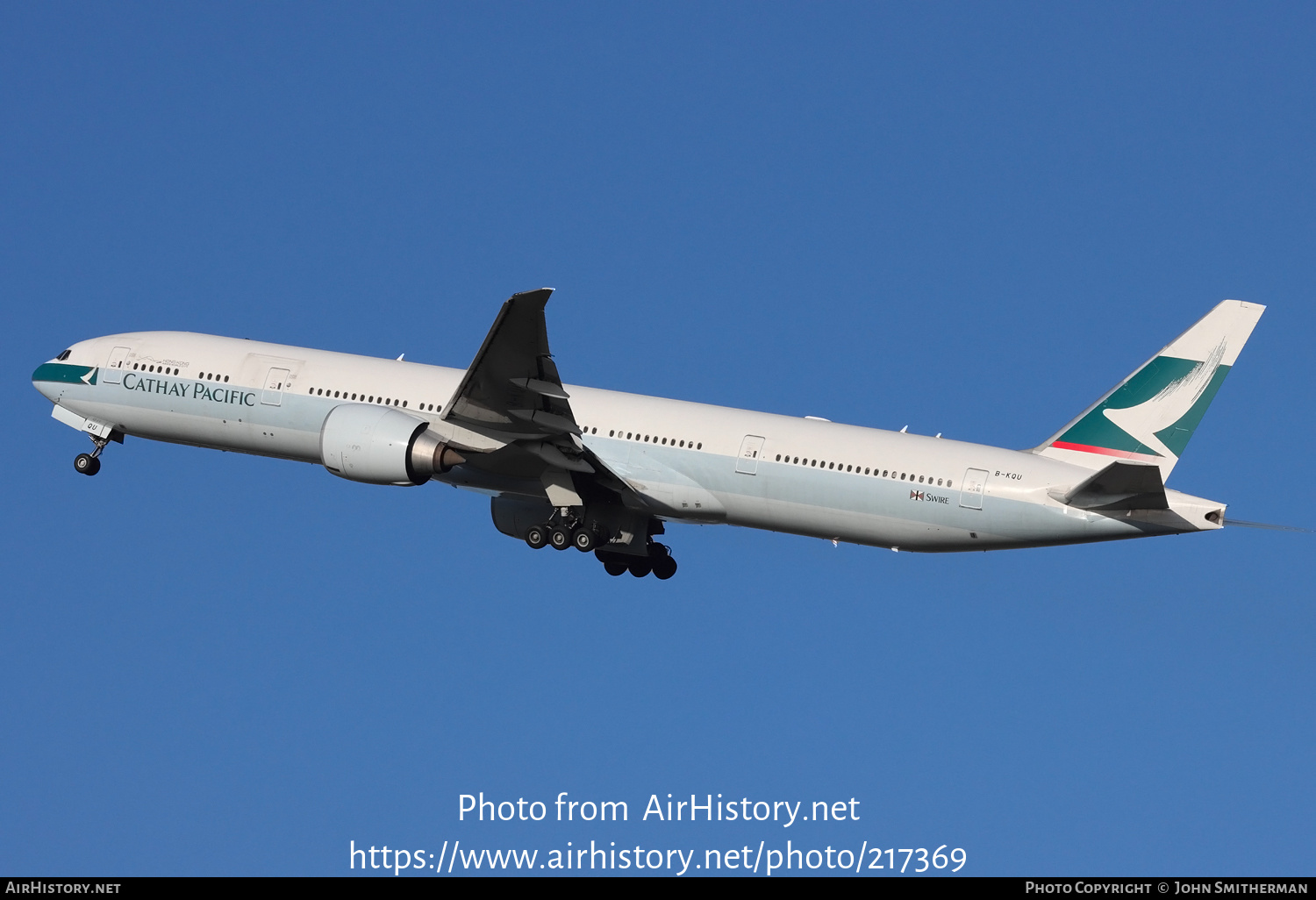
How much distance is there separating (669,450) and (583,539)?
3.21m

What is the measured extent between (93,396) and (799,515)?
772 inches

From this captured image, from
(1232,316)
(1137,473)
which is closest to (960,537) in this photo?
(1137,473)

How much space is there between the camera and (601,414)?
39250 millimetres

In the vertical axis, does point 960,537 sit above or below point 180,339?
below

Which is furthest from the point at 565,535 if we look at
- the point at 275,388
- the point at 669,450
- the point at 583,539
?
the point at 275,388

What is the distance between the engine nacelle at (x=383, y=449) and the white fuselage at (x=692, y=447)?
4.86 ft

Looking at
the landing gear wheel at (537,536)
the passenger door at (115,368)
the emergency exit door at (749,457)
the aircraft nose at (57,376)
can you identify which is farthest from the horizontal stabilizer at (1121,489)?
the aircraft nose at (57,376)

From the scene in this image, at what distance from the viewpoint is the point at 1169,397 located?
36156 mm

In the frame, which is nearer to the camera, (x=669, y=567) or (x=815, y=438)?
(x=815, y=438)

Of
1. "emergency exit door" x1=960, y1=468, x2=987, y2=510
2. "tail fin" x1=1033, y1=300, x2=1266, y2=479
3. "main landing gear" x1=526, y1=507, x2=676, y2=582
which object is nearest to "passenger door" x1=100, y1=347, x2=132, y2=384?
"main landing gear" x1=526, y1=507, x2=676, y2=582

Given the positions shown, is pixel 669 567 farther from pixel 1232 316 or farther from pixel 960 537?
pixel 1232 316

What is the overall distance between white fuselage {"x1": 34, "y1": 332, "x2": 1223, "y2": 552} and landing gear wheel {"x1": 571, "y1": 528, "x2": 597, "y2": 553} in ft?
5.02
